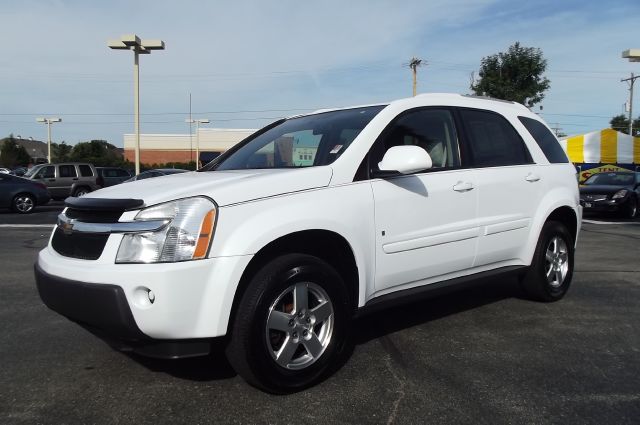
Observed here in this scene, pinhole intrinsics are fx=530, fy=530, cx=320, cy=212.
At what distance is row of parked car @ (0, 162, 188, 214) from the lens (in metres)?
16.4

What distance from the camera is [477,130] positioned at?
14.3 feet

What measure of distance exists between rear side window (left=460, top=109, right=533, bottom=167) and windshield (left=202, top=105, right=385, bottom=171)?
908 mm

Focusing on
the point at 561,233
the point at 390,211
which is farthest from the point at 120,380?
the point at 561,233

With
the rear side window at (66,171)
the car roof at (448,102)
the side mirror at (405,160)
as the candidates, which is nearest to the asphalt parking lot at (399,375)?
the side mirror at (405,160)

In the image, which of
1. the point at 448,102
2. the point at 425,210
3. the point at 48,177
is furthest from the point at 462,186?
the point at 48,177

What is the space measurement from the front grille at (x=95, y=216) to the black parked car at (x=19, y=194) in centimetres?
1541

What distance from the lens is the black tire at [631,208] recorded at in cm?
1464

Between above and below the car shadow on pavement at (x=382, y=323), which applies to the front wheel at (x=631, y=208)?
above

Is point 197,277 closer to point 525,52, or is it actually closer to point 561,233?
point 561,233

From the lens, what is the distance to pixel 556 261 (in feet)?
16.5

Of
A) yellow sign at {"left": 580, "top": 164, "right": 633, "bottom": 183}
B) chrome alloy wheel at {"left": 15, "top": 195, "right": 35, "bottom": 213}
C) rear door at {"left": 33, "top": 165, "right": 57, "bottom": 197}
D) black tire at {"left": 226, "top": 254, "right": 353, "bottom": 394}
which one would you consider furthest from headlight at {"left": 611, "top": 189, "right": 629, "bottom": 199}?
rear door at {"left": 33, "top": 165, "right": 57, "bottom": 197}

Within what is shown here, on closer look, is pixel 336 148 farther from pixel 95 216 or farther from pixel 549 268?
pixel 549 268

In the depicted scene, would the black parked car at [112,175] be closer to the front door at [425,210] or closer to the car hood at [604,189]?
the car hood at [604,189]

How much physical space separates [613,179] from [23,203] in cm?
1826
